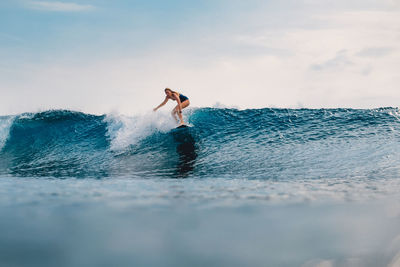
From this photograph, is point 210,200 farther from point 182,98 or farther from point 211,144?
point 182,98

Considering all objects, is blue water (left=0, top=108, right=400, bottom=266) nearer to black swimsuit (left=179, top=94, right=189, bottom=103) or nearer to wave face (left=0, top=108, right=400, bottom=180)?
wave face (left=0, top=108, right=400, bottom=180)

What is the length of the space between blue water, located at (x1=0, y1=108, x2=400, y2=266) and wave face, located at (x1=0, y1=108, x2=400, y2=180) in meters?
0.06

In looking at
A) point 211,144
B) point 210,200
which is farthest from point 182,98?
point 210,200

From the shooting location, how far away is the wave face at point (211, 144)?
6734 mm

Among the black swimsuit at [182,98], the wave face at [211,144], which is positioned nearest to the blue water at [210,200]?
the wave face at [211,144]

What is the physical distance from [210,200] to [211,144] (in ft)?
18.8

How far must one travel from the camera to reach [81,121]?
13188 millimetres

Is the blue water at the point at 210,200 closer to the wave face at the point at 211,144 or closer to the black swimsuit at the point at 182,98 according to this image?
the wave face at the point at 211,144

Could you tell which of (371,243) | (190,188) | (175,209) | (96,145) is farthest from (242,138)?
(371,243)

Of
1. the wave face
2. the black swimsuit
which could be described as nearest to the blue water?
the wave face

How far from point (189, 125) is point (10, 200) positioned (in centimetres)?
770

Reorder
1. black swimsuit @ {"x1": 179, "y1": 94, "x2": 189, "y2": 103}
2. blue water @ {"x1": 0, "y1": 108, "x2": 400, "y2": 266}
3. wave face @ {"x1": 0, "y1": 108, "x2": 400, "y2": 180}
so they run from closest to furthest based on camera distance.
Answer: blue water @ {"x1": 0, "y1": 108, "x2": 400, "y2": 266} → wave face @ {"x1": 0, "y1": 108, "x2": 400, "y2": 180} → black swimsuit @ {"x1": 179, "y1": 94, "x2": 189, "y2": 103}

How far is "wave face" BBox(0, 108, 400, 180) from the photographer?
6734 millimetres

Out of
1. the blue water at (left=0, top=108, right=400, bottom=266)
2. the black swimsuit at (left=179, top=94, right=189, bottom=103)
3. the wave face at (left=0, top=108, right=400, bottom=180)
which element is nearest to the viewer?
the blue water at (left=0, top=108, right=400, bottom=266)
